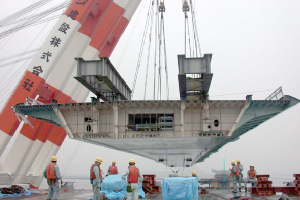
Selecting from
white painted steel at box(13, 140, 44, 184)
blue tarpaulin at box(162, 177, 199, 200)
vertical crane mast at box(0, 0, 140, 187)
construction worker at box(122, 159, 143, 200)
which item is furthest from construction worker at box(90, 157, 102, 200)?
white painted steel at box(13, 140, 44, 184)

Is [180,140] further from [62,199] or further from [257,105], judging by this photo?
[62,199]

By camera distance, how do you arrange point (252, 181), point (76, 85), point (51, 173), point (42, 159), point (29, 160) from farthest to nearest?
1. point (42, 159)
2. point (76, 85)
3. point (29, 160)
4. point (252, 181)
5. point (51, 173)

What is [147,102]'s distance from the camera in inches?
709

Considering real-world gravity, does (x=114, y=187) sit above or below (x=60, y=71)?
below

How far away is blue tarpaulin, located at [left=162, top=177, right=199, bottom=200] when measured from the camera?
386 inches

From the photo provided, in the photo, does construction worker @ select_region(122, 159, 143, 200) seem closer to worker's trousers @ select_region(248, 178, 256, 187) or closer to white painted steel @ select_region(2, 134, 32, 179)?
worker's trousers @ select_region(248, 178, 256, 187)

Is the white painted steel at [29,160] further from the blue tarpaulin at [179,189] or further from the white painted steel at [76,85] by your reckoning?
the blue tarpaulin at [179,189]

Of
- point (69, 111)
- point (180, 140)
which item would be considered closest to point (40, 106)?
point (69, 111)

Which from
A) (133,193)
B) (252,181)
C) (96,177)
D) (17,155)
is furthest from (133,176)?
(17,155)

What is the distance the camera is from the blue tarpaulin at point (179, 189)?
980 centimetres

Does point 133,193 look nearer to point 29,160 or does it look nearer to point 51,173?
point 51,173

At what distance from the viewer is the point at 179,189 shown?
9844mm

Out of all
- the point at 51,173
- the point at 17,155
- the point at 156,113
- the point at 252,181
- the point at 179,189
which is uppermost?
the point at 156,113

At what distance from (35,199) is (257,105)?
1265 cm
